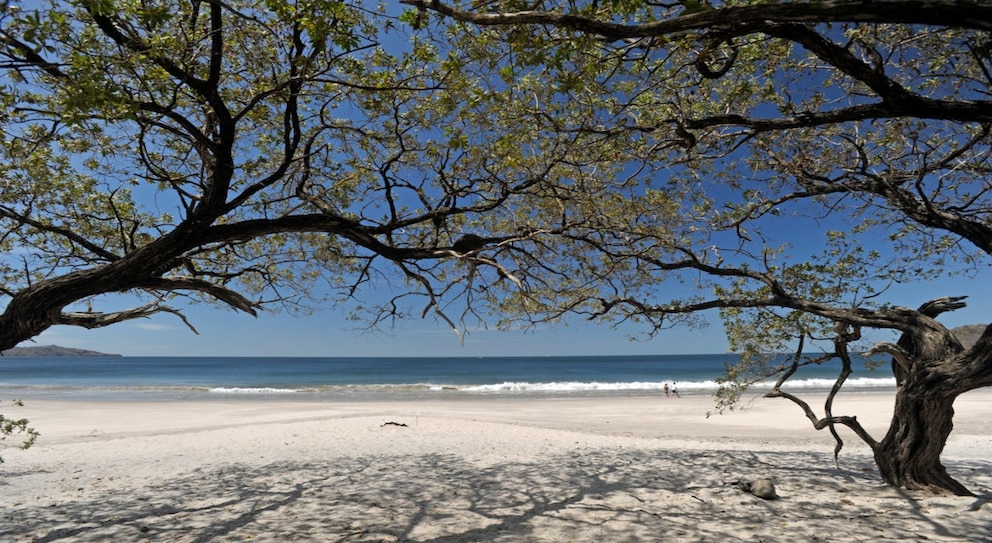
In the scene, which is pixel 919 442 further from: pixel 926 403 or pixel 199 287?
pixel 199 287

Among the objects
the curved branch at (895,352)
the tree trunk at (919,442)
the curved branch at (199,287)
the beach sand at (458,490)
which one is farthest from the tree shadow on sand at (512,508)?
the curved branch at (199,287)

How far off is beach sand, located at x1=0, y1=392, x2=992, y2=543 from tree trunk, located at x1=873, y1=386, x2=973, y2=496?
26 cm

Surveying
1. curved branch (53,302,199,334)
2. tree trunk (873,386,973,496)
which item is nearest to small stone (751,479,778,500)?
tree trunk (873,386,973,496)

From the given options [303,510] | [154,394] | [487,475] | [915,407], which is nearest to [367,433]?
[487,475]

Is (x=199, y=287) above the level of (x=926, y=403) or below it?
above

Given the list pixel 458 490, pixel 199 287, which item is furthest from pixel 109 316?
pixel 458 490

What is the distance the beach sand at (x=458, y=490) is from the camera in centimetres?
549

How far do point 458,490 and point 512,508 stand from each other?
122 centimetres

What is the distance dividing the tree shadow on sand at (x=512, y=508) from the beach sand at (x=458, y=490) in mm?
31

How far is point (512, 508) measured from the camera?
20.9 feet

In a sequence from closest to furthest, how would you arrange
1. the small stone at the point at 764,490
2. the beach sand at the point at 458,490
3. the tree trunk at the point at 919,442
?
the beach sand at the point at 458,490, the tree trunk at the point at 919,442, the small stone at the point at 764,490

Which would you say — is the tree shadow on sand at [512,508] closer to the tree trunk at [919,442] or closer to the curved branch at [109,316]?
the tree trunk at [919,442]

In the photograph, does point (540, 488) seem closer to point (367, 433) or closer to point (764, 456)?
point (764, 456)

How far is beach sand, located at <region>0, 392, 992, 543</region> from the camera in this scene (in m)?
5.49
